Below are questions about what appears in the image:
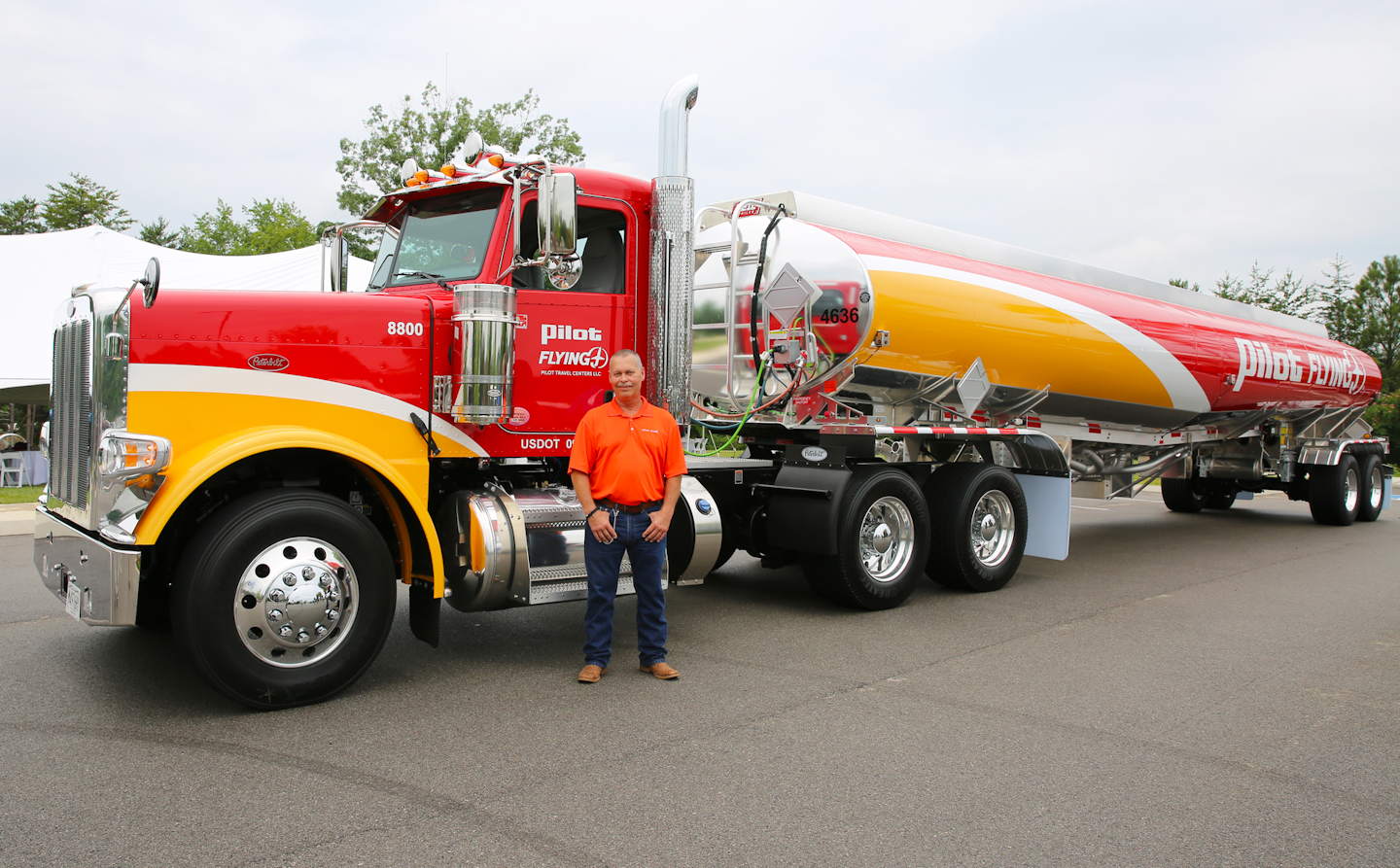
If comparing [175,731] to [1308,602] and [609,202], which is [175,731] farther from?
[1308,602]

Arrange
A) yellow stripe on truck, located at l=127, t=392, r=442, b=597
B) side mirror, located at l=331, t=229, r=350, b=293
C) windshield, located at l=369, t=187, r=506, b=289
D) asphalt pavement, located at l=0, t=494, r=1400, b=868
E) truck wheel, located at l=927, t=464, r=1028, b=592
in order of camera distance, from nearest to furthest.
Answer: asphalt pavement, located at l=0, t=494, r=1400, b=868 → yellow stripe on truck, located at l=127, t=392, r=442, b=597 → windshield, located at l=369, t=187, r=506, b=289 → side mirror, located at l=331, t=229, r=350, b=293 → truck wheel, located at l=927, t=464, r=1028, b=592

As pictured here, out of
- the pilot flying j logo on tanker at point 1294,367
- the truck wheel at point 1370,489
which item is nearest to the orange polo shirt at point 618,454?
the pilot flying j logo on tanker at point 1294,367

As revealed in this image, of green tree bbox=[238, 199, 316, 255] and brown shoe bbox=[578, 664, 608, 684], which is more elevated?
green tree bbox=[238, 199, 316, 255]

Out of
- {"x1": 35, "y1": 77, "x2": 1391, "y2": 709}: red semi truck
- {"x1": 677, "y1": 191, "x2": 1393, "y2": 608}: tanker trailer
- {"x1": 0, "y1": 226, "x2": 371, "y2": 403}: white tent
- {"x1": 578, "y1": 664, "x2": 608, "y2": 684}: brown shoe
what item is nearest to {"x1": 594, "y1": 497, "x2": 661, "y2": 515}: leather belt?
{"x1": 35, "y1": 77, "x2": 1391, "y2": 709}: red semi truck

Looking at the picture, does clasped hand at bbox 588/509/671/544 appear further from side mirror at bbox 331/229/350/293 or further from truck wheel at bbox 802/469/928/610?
side mirror at bbox 331/229/350/293

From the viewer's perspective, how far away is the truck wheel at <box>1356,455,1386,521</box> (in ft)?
45.8

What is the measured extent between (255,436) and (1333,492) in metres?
13.7

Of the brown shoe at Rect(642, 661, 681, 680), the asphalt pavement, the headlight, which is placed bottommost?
the asphalt pavement

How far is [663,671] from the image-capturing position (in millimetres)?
5219

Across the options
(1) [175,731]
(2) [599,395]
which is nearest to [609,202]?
(2) [599,395]

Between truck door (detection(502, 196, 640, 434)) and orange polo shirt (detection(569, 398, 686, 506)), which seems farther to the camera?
truck door (detection(502, 196, 640, 434))

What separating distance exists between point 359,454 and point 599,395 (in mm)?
1498

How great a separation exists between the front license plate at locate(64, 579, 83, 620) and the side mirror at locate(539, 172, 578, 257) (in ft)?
8.83

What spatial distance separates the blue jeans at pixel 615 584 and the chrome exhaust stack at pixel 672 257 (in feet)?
3.83
